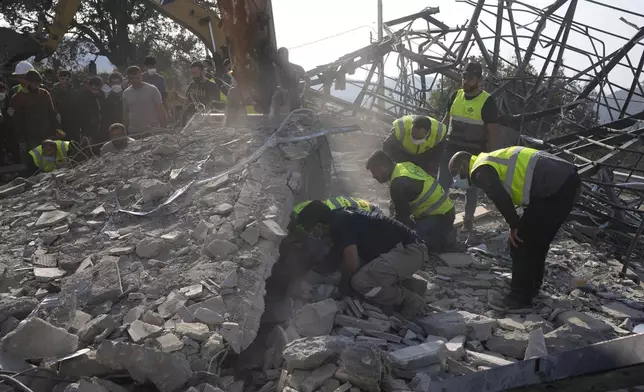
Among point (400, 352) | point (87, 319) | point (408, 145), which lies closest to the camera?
point (87, 319)

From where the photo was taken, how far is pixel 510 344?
11.3ft

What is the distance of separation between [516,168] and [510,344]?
4.20 ft

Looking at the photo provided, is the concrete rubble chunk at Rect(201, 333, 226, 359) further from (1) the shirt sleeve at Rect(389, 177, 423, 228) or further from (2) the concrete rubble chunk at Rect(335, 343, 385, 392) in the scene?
(1) the shirt sleeve at Rect(389, 177, 423, 228)

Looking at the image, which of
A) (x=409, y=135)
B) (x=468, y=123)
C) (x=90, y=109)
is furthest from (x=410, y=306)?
(x=90, y=109)

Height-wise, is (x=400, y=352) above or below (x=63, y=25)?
below

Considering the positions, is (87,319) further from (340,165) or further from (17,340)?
(340,165)

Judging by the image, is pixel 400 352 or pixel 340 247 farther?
pixel 340 247

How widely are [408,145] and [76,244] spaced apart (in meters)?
3.25

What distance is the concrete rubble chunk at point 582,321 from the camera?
3.66 metres

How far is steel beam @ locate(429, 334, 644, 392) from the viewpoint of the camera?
130cm

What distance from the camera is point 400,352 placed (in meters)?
3.02

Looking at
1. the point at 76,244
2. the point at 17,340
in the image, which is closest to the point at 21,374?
the point at 17,340

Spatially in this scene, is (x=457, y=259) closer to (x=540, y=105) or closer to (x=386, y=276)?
(x=386, y=276)

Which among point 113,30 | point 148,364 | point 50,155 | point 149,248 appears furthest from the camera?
point 113,30
